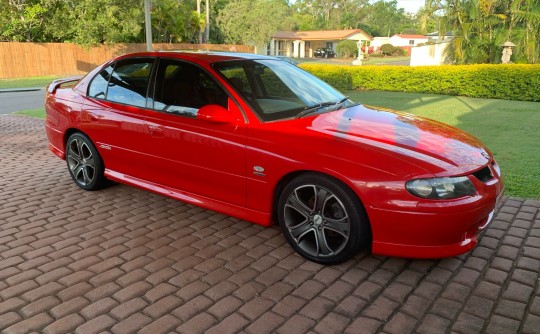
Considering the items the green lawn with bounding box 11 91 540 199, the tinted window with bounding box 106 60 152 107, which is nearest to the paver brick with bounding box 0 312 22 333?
the tinted window with bounding box 106 60 152 107

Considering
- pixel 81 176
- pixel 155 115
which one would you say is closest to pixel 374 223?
pixel 155 115

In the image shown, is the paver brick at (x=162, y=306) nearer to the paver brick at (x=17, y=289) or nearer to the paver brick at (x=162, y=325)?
the paver brick at (x=162, y=325)

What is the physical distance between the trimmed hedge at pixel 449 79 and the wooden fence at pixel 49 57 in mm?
12660

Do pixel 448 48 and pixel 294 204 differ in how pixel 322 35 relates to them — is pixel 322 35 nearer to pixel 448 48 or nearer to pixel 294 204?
pixel 448 48

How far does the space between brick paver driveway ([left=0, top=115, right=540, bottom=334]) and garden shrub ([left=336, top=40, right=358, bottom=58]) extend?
56.4 metres

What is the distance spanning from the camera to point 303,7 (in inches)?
4040

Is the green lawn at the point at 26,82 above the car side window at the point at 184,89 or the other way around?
the other way around

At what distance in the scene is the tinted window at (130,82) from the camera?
14.4ft

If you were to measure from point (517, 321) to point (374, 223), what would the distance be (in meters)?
1.05

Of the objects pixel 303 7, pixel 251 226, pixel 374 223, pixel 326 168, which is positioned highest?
pixel 303 7

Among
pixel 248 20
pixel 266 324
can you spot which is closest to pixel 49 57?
pixel 248 20

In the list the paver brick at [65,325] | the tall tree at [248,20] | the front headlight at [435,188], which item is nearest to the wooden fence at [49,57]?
the tall tree at [248,20]

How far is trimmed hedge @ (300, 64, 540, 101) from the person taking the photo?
1450 centimetres

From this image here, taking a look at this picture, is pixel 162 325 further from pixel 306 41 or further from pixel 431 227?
pixel 306 41
